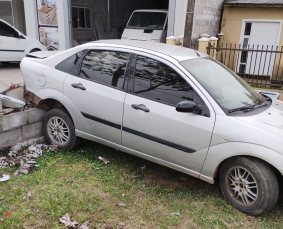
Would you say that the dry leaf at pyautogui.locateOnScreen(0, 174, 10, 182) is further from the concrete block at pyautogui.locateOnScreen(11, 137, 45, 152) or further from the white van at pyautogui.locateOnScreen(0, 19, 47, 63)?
the white van at pyautogui.locateOnScreen(0, 19, 47, 63)

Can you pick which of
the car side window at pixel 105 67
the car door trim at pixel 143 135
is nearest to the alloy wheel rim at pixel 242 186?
the car door trim at pixel 143 135

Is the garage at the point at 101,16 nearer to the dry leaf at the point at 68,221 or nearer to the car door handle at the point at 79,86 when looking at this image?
the car door handle at the point at 79,86

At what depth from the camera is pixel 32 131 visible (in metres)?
4.75

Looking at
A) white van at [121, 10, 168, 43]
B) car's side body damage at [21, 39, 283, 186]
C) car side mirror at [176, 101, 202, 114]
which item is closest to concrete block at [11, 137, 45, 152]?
car's side body damage at [21, 39, 283, 186]

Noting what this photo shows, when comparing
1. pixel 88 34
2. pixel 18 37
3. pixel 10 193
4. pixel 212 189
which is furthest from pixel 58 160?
pixel 88 34

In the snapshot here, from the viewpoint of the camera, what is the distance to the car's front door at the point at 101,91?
3.84m

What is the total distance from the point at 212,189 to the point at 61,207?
6.51 ft

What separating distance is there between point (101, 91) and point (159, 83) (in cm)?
85

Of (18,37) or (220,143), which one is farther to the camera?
(18,37)

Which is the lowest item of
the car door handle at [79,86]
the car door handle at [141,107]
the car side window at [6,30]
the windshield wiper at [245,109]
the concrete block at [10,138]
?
the concrete block at [10,138]

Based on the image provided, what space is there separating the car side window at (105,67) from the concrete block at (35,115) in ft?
3.89

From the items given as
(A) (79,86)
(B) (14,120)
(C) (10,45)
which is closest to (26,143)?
(B) (14,120)

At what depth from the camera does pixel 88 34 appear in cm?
1570

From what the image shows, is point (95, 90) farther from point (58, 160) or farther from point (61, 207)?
point (61, 207)
